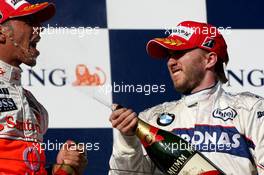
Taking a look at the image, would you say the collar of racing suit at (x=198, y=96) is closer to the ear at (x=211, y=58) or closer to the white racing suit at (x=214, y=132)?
the white racing suit at (x=214, y=132)

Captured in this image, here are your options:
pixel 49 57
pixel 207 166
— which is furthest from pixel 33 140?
pixel 49 57

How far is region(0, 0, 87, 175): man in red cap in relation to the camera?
346 centimetres

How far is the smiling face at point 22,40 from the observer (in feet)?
12.1

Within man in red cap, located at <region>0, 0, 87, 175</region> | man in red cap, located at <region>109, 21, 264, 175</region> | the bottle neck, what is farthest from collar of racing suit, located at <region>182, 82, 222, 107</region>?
man in red cap, located at <region>0, 0, 87, 175</region>

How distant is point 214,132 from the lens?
375cm

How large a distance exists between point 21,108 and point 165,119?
0.53m

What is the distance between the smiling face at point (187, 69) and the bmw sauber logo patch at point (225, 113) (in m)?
0.16

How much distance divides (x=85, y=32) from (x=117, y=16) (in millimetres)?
172

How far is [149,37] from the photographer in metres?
4.63

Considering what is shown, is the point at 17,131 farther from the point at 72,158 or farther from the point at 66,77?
the point at 66,77

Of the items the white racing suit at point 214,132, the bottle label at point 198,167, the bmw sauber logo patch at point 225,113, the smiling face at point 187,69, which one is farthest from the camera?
the smiling face at point 187,69

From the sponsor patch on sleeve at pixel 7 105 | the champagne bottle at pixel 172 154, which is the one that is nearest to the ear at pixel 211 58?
the champagne bottle at pixel 172 154

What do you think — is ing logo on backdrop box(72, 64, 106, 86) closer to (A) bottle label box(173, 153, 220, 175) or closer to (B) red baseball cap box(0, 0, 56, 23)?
(B) red baseball cap box(0, 0, 56, 23)

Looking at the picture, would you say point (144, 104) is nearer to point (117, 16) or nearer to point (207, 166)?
point (117, 16)
